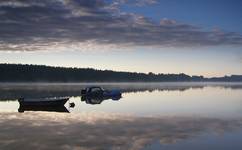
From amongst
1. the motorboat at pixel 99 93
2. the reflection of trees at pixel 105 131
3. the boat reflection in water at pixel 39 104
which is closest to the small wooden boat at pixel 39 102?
the boat reflection in water at pixel 39 104

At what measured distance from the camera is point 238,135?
2505cm

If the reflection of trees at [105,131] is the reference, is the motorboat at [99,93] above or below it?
above

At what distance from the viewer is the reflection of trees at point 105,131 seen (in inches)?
876

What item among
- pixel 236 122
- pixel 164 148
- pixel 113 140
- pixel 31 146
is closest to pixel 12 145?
pixel 31 146

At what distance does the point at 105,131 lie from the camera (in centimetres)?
2689

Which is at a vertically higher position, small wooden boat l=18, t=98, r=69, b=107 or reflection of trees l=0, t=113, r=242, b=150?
small wooden boat l=18, t=98, r=69, b=107

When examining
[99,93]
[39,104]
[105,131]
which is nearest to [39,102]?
[39,104]

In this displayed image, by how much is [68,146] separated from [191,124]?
42.0 feet

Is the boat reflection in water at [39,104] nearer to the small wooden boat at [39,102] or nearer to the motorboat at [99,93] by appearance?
the small wooden boat at [39,102]

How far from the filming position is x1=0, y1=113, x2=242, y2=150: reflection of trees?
22.2 metres

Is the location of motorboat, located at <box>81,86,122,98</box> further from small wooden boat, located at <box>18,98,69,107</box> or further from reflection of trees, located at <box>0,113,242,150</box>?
reflection of trees, located at <box>0,113,242,150</box>

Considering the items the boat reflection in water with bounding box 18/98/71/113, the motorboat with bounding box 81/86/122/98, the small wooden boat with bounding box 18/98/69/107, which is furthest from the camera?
the motorboat with bounding box 81/86/122/98

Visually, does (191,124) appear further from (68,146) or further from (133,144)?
(68,146)

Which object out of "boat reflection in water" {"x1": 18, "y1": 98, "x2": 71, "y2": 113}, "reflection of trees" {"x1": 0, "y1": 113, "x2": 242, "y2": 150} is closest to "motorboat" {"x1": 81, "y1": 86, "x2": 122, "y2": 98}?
"boat reflection in water" {"x1": 18, "y1": 98, "x2": 71, "y2": 113}
